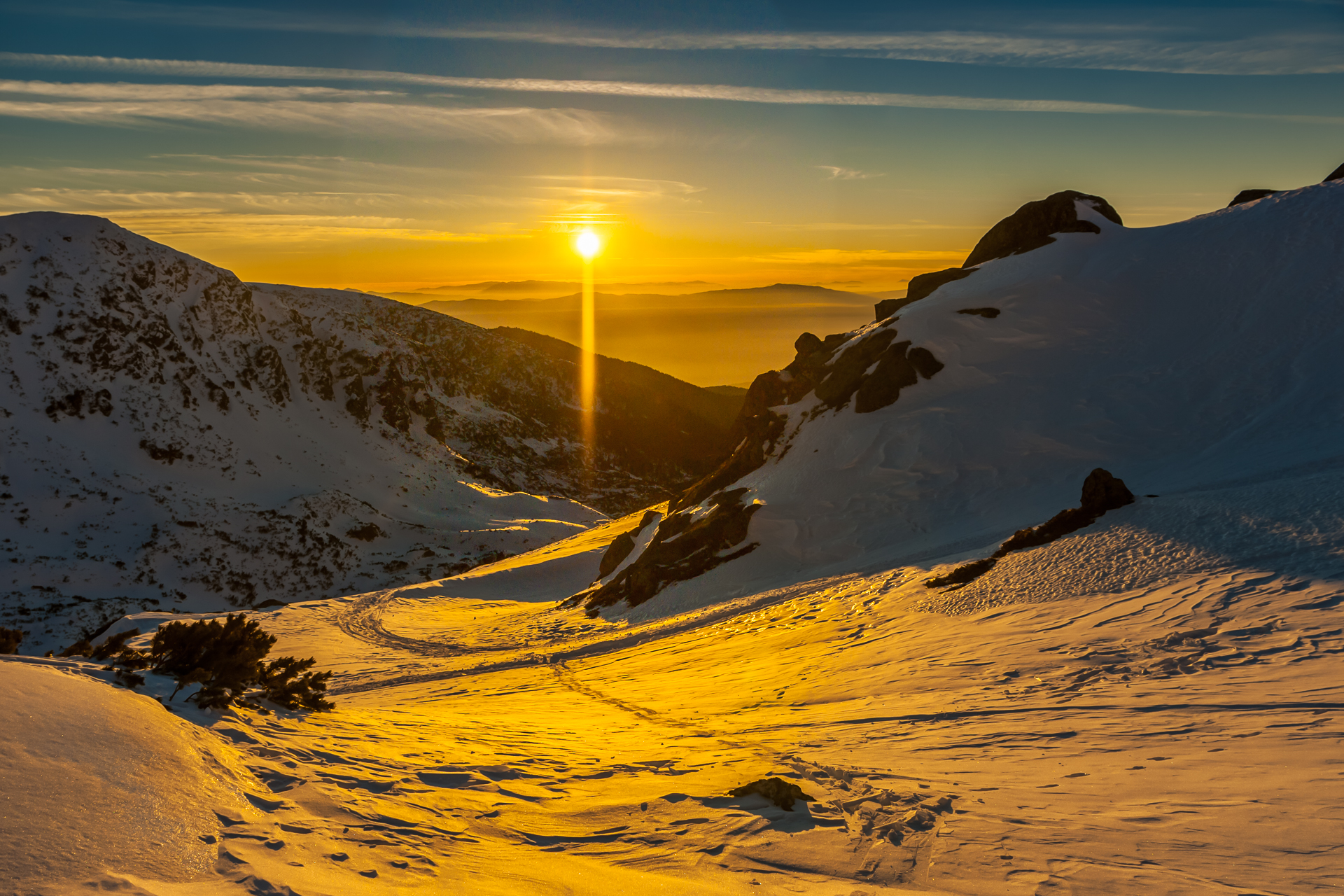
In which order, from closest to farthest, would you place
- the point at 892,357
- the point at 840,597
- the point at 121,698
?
the point at 121,698, the point at 840,597, the point at 892,357

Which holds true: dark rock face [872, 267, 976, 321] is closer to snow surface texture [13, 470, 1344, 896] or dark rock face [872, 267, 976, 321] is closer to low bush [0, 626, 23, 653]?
snow surface texture [13, 470, 1344, 896]

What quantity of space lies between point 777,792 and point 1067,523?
14.0 meters

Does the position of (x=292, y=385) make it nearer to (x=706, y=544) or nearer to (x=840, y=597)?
(x=706, y=544)

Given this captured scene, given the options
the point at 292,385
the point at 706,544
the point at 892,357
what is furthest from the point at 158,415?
the point at 892,357

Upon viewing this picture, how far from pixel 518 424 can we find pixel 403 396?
25.1 meters

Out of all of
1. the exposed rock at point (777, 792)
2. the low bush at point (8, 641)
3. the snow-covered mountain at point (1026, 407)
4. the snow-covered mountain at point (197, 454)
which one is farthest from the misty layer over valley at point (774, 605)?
the low bush at point (8, 641)

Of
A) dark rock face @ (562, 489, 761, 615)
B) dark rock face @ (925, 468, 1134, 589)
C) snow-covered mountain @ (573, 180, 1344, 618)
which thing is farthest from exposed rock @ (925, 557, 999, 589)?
dark rock face @ (562, 489, 761, 615)

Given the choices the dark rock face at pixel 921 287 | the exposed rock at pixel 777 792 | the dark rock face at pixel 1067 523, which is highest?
the dark rock face at pixel 921 287

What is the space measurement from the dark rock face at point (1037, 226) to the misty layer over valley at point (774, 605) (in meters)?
0.21

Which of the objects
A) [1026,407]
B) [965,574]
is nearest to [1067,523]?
[965,574]

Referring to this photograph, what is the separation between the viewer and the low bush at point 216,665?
32.4ft

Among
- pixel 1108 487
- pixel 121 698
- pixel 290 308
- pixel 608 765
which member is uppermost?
pixel 290 308

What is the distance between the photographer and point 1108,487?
18891mm

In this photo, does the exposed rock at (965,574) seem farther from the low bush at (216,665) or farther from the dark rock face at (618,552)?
the dark rock face at (618,552)
